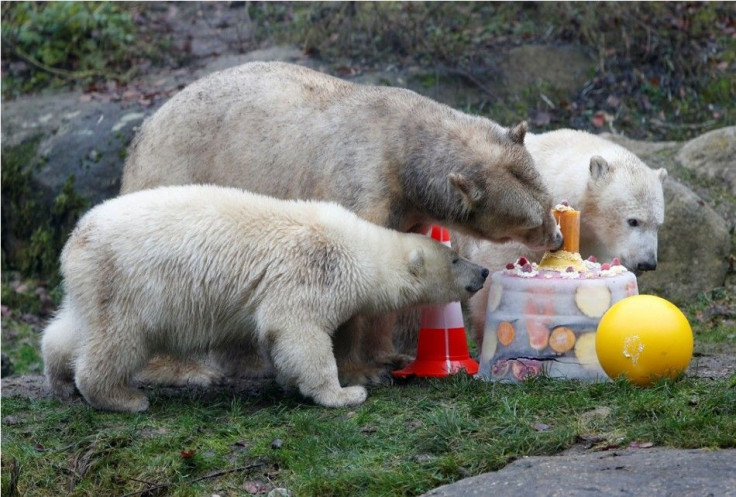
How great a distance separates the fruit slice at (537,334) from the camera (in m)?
6.35

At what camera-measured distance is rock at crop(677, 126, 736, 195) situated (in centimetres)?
1059

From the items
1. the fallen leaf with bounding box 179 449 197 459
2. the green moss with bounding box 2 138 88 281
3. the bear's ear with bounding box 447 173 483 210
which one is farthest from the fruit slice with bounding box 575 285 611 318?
the green moss with bounding box 2 138 88 281

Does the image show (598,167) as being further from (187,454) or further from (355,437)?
(187,454)

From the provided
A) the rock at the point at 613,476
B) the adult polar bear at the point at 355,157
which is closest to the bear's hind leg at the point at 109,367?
the adult polar bear at the point at 355,157

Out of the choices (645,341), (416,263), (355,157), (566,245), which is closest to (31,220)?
(355,157)

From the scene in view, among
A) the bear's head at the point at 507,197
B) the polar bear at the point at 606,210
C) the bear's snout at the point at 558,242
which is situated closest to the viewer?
the bear's head at the point at 507,197

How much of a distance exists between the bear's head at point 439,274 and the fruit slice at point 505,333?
26 cm

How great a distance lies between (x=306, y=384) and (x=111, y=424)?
1082 millimetres

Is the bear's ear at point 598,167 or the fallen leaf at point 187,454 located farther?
the bear's ear at point 598,167

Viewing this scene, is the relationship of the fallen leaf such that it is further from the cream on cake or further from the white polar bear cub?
the cream on cake

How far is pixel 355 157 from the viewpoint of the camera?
6.85m

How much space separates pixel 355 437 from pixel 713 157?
6.44m

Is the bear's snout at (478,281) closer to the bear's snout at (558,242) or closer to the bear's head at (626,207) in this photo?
the bear's snout at (558,242)

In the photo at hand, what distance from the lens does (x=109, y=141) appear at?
37.8ft
